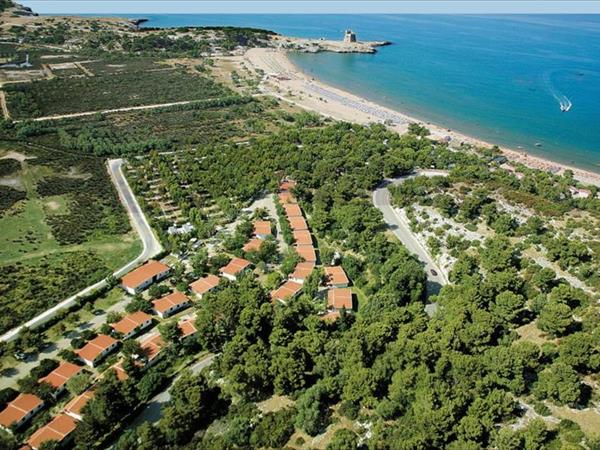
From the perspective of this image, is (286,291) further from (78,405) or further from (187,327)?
(78,405)

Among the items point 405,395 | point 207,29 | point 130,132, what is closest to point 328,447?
point 405,395

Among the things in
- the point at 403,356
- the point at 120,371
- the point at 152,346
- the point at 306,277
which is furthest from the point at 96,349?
the point at 403,356

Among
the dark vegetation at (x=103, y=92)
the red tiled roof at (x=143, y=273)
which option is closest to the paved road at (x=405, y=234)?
the red tiled roof at (x=143, y=273)

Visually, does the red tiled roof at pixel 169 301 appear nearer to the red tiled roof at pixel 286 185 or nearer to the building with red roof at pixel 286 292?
the building with red roof at pixel 286 292

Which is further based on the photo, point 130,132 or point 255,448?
point 130,132

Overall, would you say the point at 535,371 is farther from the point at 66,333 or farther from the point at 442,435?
the point at 66,333

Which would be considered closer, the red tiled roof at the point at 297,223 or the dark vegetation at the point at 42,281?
the dark vegetation at the point at 42,281

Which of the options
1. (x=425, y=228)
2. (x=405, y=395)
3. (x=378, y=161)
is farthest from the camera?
(x=378, y=161)
